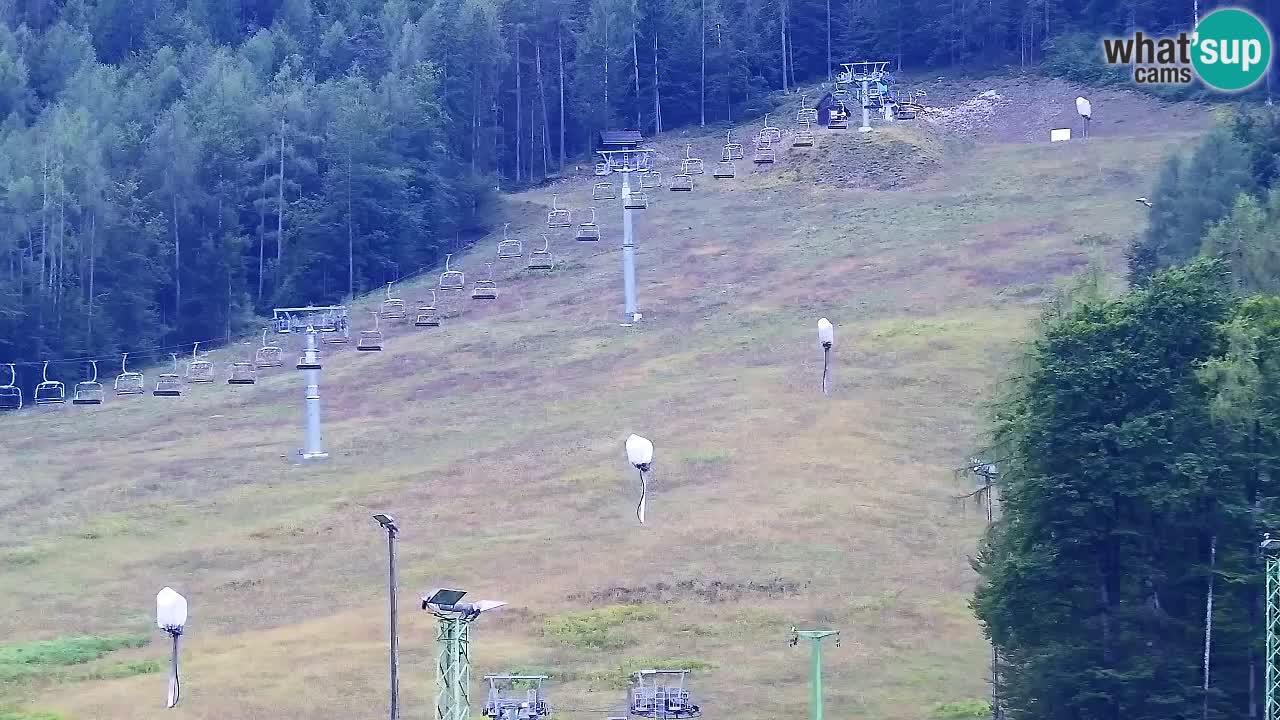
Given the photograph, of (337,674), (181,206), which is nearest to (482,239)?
(181,206)

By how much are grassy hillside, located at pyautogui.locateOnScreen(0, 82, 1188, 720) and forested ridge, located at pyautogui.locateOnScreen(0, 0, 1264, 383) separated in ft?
38.6

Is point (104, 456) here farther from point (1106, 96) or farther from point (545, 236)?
point (1106, 96)

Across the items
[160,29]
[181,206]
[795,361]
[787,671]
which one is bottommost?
[787,671]

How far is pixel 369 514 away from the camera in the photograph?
6456 cm

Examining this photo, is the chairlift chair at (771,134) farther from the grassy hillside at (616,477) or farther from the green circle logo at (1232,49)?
the green circle logo at (1232,49)

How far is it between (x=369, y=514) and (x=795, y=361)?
819 inches

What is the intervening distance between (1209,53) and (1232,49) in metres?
1.14

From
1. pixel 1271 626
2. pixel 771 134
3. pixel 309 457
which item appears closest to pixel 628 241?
pixel 309 457

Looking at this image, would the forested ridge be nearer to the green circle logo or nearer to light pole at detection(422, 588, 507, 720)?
the green circle logo

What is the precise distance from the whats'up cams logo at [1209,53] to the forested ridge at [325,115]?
627cm

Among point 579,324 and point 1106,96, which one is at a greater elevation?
point 1106,96

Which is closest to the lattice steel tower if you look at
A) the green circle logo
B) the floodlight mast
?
the floodlight mast

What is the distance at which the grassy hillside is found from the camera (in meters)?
48.6

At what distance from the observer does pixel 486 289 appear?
90062 mm
